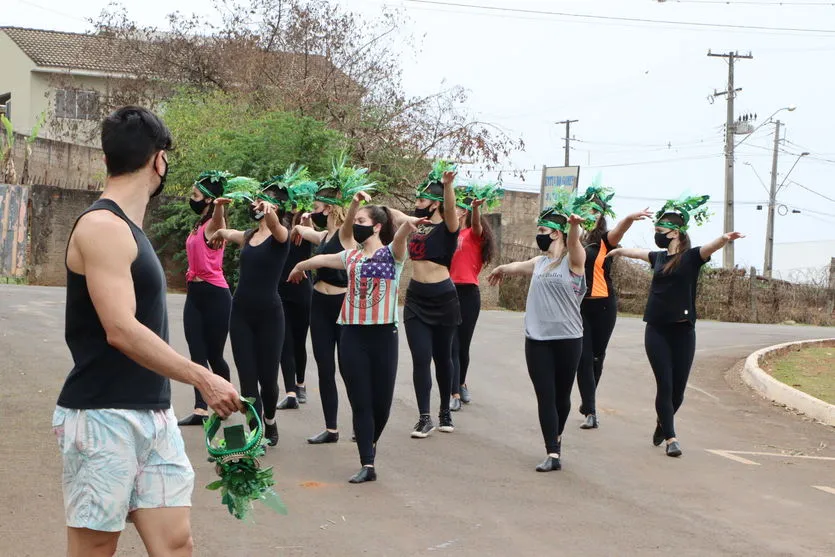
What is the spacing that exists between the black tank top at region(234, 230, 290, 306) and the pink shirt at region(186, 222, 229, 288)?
0.51 metres

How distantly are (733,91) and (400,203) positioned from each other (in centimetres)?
2228

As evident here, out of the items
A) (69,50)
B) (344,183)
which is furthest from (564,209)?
(69,50)

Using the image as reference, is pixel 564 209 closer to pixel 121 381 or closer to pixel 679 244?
pixel 679 244

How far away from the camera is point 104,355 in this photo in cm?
359

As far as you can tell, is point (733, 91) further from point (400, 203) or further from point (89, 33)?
point (89, 33)

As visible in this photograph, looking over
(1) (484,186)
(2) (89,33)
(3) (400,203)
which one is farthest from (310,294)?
(2) (89,33)

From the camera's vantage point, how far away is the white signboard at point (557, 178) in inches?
1009

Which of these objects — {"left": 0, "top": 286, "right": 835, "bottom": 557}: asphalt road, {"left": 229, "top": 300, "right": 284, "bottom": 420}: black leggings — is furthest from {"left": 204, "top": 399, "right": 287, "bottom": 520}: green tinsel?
{"left": 229, "top": 300, "right": 284, "bottom": 420}: black leggings

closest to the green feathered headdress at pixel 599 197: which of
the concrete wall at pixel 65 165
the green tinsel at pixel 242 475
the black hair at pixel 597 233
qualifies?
the black hair at pixel 597 233

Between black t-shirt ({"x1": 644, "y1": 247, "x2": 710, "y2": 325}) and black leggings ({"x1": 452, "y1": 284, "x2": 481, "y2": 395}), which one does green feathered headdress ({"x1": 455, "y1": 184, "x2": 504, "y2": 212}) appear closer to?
black leggings ({"x1": 452, "y1": 284, "x2": 481, "y2": 395})

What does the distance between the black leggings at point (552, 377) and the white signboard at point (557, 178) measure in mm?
17353

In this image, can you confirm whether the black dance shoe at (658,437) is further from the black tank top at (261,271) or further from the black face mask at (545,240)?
the black tank top at (261,271)

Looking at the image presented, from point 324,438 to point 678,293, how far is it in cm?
319

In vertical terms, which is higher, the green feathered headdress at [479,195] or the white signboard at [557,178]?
the white signboard at [557,178]
